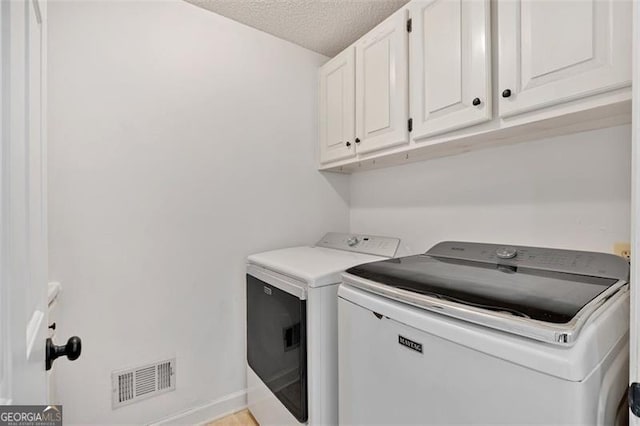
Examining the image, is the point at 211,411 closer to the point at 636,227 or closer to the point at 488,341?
the point at 488,341

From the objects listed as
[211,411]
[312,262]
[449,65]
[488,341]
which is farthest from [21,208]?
[211,411]

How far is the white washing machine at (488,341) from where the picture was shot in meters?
0.62

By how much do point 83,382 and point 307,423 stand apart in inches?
42.4

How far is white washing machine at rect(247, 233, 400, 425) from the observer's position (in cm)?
126

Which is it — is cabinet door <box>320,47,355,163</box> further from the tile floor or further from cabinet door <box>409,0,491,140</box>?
the tile floor

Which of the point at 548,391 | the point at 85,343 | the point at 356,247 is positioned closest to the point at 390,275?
the point at 548,391

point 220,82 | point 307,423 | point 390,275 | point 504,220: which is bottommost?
point 307,423

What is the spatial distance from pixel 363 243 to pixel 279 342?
74 cm

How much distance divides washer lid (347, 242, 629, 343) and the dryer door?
15.3 inches

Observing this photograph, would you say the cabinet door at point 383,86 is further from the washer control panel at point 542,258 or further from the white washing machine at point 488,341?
the white washing machine at point 488,341

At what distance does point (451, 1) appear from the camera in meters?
1.25

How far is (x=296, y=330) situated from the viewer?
1.32 meters

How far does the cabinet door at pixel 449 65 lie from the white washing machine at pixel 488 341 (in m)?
0.64

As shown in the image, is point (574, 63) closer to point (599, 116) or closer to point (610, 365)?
point (599, 116)
